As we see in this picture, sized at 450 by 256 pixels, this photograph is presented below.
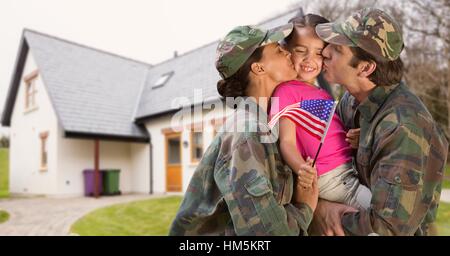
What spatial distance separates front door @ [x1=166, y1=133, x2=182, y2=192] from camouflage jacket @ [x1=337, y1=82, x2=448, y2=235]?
13738 mm

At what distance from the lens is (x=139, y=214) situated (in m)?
9.45

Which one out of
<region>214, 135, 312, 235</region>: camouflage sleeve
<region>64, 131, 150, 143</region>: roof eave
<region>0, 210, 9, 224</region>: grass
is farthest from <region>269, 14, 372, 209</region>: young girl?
<region>64, 131, 150, 143</region>: roof eave

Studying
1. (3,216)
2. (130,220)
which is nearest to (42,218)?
(3,216)

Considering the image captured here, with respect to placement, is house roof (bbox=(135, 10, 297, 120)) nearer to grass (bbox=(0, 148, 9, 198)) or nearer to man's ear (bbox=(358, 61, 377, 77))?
grass (bbox=(0, 148, 9, 198))

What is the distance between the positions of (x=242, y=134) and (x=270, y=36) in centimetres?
36

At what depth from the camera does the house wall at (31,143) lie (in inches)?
603

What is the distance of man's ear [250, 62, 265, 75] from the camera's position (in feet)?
4.66

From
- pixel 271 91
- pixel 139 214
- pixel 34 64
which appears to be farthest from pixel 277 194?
pixel 34 64

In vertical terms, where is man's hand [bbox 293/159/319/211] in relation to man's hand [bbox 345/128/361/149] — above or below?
below

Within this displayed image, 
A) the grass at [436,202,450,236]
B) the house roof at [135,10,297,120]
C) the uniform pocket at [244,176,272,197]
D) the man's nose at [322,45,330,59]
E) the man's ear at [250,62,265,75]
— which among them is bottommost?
the grass at [436,202,450,236]

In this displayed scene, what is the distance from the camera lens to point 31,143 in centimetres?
1691

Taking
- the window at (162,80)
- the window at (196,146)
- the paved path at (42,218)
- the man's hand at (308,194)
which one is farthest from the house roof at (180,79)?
the man's hand at (308,194)

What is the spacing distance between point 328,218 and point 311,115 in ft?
1.18

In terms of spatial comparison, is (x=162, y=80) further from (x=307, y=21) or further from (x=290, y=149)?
(x=290, y=149)
